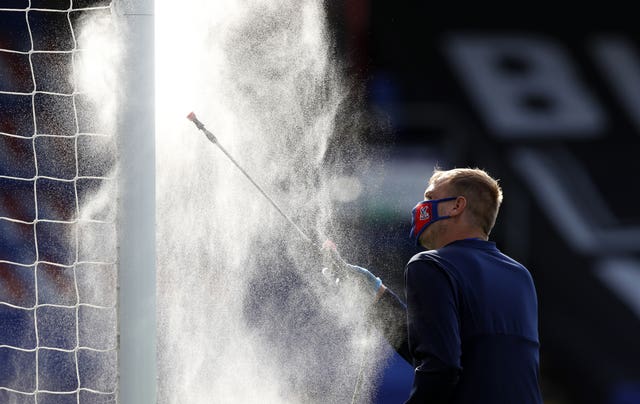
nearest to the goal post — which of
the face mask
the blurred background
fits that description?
the face mask

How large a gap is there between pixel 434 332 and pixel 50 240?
128 inches

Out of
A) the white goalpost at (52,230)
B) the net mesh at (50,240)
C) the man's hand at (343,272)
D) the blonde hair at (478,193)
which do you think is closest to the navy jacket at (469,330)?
the blonde hair at (478,193)

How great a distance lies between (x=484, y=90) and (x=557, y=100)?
1.24ft

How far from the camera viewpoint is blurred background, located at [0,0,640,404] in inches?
152

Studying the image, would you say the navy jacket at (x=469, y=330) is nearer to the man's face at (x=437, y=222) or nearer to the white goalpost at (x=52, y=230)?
the man's face at (x=437, y=222)

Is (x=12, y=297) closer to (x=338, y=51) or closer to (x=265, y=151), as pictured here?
(x=265, y=151)

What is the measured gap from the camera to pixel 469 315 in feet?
5.32

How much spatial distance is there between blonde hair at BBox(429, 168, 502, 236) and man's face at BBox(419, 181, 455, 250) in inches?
0.7

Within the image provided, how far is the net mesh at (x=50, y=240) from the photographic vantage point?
429 cm

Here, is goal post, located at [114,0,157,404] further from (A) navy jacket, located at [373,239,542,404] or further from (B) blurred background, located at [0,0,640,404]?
(B) blurred background, located at [0,0,640,404]

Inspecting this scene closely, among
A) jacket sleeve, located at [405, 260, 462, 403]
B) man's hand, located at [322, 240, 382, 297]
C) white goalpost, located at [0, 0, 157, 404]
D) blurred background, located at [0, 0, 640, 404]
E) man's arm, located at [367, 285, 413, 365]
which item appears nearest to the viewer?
jacket sleeve, located at [405, 260, 462, 403]

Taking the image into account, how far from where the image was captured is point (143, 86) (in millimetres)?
2146

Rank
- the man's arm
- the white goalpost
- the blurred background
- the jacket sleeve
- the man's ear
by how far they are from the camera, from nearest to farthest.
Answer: the jacket sleeve, the man's ear, the man's arm, the blurred background, the white goalpost

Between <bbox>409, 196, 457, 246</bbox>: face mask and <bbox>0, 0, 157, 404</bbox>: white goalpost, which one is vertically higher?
<bbox>409, 196, 457, 246</bbox>: face mask
